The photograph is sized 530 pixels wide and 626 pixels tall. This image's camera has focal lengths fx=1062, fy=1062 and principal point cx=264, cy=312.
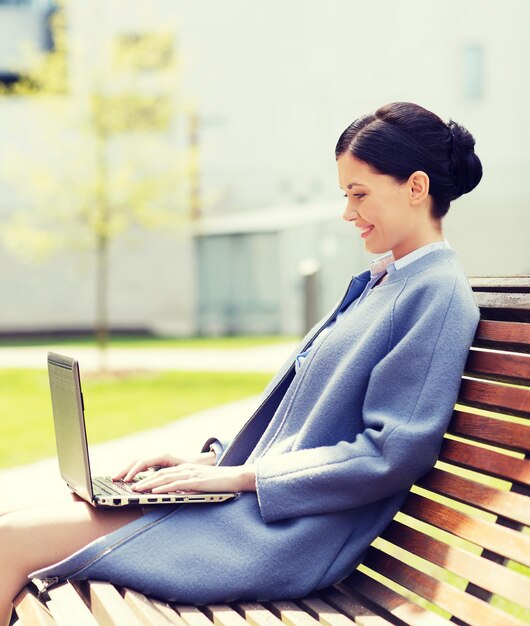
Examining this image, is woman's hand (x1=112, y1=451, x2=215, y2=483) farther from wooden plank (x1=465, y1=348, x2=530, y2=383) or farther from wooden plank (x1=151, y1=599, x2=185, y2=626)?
wooden plank (x1=465, y1=348, x2=530, y2=383)

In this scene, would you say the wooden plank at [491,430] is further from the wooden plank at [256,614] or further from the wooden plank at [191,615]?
the wooden plank at [191,615]

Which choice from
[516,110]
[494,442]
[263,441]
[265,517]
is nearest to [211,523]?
[265,517]

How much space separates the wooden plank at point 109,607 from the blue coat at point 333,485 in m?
0.05

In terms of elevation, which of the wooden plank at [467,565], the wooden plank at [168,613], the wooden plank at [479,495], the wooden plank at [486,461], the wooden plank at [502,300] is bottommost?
the wooden plank at [168,613]

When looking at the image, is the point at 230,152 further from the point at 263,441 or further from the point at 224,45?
the point at 263,441

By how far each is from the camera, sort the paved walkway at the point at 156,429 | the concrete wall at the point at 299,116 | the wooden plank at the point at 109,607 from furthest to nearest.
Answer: the concrete wall at the point at 299,116 → the paved walkway at the point at 156,429 → the wooden plank at the point at 109,607

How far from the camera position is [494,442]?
8.27ft

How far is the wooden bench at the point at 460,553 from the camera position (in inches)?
91.1

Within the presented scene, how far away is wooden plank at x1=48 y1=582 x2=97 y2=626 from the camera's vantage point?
2405mm

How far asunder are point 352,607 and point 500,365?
68 centimetres

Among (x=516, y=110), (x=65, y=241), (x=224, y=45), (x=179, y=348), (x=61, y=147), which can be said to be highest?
(x=224, y=45)

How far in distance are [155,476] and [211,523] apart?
0.19 meters

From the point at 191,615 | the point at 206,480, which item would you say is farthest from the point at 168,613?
the point at 206,480

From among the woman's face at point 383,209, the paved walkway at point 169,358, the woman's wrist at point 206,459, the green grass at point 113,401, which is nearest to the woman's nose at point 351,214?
the woman's face at point 383,209
